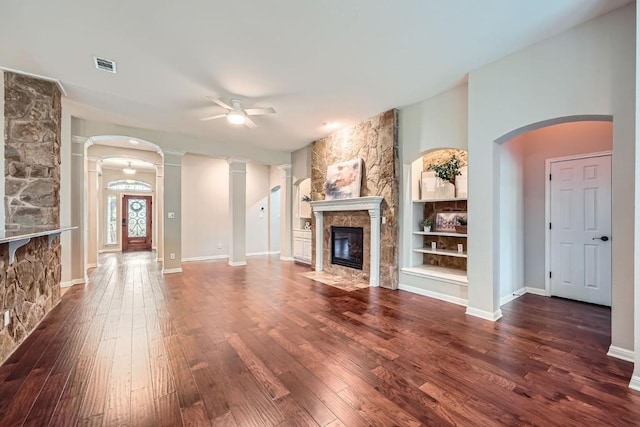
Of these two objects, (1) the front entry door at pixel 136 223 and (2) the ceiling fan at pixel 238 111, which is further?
(1) the front entry door at pixel 136 223

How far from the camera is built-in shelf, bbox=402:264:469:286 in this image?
3971 mm

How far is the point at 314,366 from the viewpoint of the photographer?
7.50 ft

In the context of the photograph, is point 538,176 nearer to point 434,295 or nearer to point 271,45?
point 434,295

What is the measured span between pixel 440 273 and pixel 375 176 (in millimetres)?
1993

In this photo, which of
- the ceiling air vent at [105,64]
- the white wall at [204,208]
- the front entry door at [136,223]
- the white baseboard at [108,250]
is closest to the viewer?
the ceiling air vent at [105,64]

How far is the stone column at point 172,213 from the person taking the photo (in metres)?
6.06

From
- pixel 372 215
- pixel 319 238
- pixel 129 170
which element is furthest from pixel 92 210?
pixel 372 215

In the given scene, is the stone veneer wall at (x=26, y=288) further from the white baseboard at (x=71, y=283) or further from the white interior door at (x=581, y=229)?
the white interior door at (x=581, y=229)

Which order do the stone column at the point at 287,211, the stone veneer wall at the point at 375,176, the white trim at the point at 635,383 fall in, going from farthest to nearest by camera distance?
the stone column at the point at 287,211 → the stone veneer wall at the point at 375,176 → the white trim at the point at 635,383

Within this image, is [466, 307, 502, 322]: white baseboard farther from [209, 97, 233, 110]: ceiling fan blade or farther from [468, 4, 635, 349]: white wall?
[209, 97, 233, 110]: ceiling fan blade

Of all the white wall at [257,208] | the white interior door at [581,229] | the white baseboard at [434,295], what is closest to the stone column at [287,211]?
the white wall at [257,208]

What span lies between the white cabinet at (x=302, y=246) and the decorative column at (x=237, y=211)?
4.90ft

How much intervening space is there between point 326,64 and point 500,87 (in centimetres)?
210

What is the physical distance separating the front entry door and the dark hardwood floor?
7.19m
